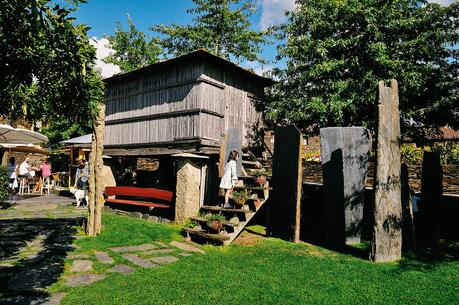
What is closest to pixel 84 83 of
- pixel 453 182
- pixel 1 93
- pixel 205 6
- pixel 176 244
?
pixel 1 93

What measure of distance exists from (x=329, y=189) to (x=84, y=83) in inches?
217

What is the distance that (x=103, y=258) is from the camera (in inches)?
225

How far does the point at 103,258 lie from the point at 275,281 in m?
3.15

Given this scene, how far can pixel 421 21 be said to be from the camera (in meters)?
11.3

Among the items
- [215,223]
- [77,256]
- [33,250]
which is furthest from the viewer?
[215,223]

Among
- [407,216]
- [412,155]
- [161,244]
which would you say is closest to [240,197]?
[161,244]

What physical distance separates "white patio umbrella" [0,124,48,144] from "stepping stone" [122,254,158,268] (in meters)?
7.59

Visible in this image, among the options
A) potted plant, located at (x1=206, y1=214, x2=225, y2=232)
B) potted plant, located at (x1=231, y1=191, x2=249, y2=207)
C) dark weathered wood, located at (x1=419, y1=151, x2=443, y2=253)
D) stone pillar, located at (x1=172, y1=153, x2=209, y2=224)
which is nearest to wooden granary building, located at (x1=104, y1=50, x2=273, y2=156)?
stone pillar, located at (x1=172, y1=153, x2=209, y2=224)

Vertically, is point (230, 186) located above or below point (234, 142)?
below

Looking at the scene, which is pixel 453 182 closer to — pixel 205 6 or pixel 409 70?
pixel 409 70

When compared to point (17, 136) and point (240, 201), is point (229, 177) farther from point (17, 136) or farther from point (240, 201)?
point (17, 136)

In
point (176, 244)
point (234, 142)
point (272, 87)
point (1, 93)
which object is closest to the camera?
point (1, 93)

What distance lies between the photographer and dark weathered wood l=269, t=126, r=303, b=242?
24.2 ft

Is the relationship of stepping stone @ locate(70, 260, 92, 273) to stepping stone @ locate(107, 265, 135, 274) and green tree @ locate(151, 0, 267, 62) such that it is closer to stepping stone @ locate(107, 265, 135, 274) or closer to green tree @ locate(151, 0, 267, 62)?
stepping stone @ locate(107, 265, 135, 274)
